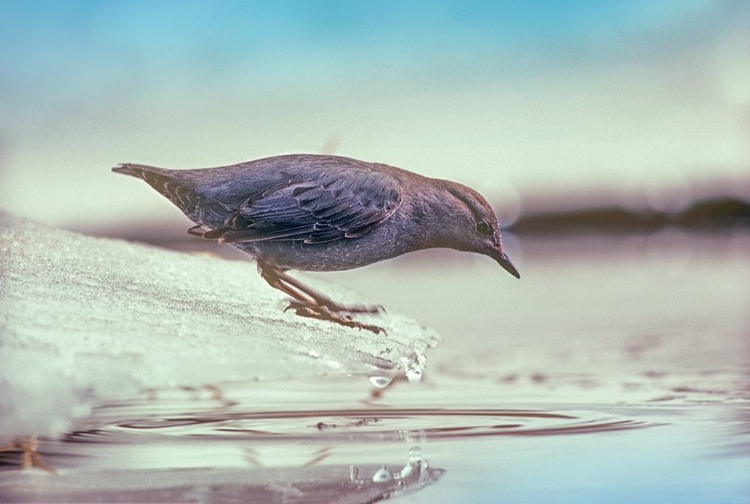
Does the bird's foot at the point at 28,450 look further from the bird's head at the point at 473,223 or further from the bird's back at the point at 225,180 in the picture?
the bird's head at the point at 473,223

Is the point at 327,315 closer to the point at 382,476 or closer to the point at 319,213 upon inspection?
the point at 319,213

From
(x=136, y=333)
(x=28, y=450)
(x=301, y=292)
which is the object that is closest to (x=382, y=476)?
(x=136, y=333)

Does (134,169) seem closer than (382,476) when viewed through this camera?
No

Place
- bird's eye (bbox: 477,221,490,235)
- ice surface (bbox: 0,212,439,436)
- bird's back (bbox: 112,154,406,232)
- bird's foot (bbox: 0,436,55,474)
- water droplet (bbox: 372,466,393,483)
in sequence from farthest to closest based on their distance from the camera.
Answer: bird's eye (bbox: 477,221,490,235) < bird's back (bbox: 112,154,406,232) < bird's foot (bbox: 0,436,55,474) < water droplet (bbox: 372,466,393,483) < ice surface (bbox: 0,212,439,436)

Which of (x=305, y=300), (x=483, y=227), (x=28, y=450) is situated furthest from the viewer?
(x=483, y=227)

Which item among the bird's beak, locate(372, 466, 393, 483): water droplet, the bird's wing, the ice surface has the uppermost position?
the bird's wing

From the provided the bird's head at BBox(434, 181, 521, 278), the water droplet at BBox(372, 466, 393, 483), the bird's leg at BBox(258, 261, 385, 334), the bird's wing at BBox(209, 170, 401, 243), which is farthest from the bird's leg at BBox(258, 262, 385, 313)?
the water droplet at BBox(372, 466, 393, 483)

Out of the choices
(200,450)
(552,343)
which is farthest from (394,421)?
(552,343)

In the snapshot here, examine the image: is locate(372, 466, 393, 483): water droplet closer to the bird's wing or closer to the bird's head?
the bird's wing
